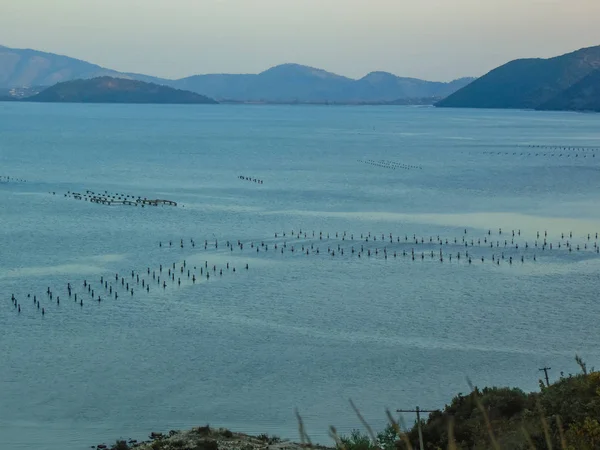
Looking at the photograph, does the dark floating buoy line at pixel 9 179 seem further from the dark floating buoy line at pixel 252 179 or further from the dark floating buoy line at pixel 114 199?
the dark floating buoy line at pixel 252 179

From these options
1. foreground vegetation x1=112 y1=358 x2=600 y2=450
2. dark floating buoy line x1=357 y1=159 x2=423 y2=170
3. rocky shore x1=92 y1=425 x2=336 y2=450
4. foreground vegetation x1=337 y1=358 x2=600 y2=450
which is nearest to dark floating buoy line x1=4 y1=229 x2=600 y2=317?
rocky shore x1=92 y1=425 x2=336 y2=450

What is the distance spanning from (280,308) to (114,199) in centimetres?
5468

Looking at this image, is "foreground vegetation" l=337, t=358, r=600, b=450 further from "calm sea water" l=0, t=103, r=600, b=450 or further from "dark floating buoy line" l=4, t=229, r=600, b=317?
"dark floating buoy line" l=4, t=229, r=600, b=317

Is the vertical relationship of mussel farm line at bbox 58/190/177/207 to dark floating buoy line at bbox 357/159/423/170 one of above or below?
below

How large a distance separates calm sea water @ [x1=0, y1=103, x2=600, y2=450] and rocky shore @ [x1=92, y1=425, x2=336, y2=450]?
1.78 metres

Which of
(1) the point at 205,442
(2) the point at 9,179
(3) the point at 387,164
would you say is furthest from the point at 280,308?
(3) the point at 387,164

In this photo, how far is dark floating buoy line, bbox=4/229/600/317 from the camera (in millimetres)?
61688

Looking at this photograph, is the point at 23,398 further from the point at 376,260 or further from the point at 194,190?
the point at 194,190

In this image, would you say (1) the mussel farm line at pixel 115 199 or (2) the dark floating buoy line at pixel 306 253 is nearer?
(2) the dark floating buoy line at pixel 306 253

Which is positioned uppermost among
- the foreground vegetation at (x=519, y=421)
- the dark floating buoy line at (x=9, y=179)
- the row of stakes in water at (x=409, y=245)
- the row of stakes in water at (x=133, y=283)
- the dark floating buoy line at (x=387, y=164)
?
the foreground vegetation at (x=519, y=421)

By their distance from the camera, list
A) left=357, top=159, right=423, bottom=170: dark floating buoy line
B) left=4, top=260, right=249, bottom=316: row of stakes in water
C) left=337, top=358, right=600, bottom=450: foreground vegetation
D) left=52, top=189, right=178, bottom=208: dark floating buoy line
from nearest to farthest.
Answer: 1. left=337, top=358, right=600, bottom=450: foreground vegetation
2. left=4, top=260, right=249, bottom=316: row of stakes in water
3. left=52, top=189, right=178, bottom=208: dark floating buoy line
4. left=357, top=159, right=423, bottom=170: dark floating buoy line

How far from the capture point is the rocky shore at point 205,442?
32.2m

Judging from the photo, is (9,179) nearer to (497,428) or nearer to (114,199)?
(114,199)

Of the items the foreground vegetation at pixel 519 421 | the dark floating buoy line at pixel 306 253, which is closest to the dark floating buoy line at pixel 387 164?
the dark floating buoy line at pixel 306 253
